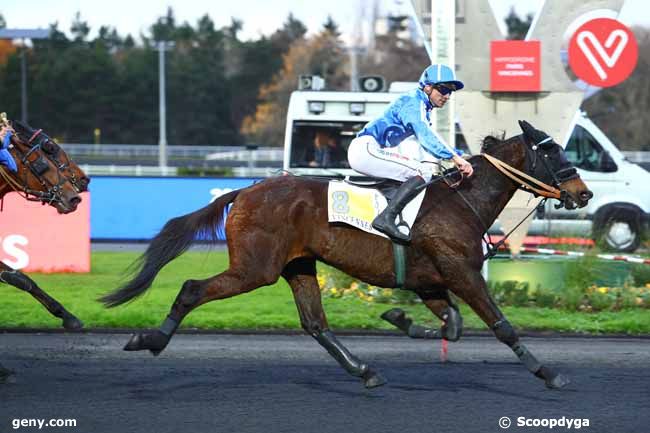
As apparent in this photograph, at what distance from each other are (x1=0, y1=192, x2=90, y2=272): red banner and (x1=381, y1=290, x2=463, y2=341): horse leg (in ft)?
25.6

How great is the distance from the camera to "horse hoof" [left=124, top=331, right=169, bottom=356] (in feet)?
24.4

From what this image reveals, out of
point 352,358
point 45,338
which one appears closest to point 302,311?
point 352,358

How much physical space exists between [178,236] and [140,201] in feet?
44.6

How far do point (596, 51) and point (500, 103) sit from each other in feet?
5.15

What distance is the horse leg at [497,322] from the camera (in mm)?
7285

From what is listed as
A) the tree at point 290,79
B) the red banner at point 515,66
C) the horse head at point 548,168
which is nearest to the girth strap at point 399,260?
the horse head at point 548,168

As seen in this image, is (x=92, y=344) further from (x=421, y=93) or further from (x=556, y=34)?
(x=556, y=34)

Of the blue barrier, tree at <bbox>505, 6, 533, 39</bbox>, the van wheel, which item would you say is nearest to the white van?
the van wheel

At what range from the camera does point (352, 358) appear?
758 cm

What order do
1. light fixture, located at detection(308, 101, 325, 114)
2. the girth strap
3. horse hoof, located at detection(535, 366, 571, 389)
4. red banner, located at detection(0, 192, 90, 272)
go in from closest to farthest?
horse hoof, located at detection(535, 366, 571, 389), the girth strap, red banner, located at detection(0, 192, 90, 272), light fixture, located at detection(308, 101, 325, 114)

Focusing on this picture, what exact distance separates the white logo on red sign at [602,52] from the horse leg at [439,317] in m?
6.21

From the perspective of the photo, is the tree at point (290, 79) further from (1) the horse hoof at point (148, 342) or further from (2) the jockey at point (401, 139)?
(1) the horse hoof at point (148, 342)

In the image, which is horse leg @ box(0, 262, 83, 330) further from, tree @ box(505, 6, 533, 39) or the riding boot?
tree @ box(505, 6, 533, 39)

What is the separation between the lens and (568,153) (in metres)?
18.4
